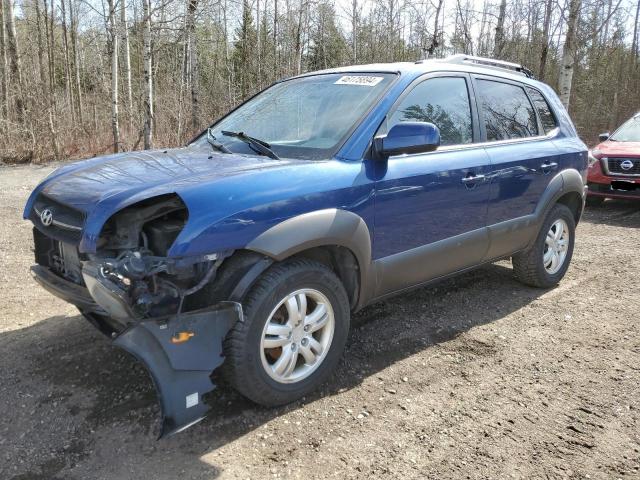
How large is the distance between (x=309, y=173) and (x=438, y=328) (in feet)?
6.00

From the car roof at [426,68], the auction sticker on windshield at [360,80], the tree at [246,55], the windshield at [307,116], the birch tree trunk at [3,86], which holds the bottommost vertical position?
the windshield at [307,116]

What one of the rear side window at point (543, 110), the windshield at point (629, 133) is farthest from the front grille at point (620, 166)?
the rear side window at point (543, 110)

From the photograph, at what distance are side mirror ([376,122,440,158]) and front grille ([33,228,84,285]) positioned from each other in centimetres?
182

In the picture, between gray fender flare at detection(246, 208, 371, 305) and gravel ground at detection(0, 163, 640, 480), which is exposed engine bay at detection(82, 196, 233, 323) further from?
gravel ground at detection(0, 163, 640, 480)

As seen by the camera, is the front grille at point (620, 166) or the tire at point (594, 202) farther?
the tire at point (594, 202)

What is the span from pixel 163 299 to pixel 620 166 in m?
8.84

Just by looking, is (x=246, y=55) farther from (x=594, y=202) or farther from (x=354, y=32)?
(x=594, y=202)

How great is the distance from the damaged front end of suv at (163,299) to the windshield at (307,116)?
1039mm

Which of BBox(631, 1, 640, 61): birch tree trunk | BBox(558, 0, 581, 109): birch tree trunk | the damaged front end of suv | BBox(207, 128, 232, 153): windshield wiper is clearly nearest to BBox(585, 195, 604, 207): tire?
BBox(558, 0, 581, 109): birch tree trunk

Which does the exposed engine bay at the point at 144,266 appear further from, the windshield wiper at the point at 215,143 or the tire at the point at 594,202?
the tire at the point at 594,202

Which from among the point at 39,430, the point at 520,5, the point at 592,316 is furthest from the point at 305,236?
the point at 520,5

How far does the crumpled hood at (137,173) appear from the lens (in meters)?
2.67

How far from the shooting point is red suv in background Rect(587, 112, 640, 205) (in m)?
8.84

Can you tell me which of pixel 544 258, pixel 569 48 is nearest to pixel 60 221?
pixel 544 258
